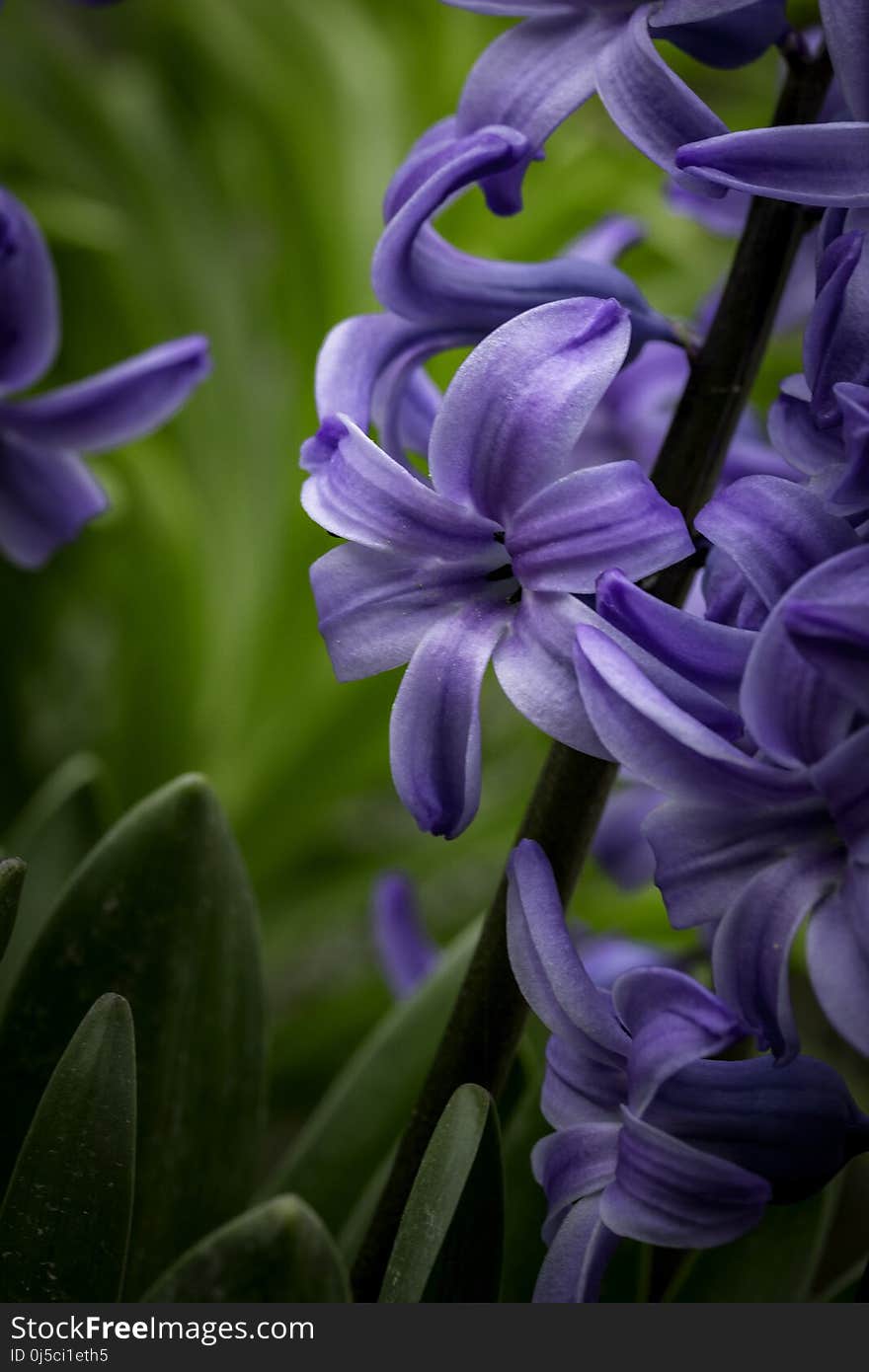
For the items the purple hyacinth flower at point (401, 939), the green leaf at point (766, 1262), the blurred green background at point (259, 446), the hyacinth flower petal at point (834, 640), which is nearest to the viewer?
the hyacinth flower petal at point (834, 640)

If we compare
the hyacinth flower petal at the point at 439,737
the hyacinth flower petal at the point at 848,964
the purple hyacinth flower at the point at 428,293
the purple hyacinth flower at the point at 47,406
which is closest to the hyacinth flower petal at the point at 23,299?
the purple hyacinth flower at the point at 47,406

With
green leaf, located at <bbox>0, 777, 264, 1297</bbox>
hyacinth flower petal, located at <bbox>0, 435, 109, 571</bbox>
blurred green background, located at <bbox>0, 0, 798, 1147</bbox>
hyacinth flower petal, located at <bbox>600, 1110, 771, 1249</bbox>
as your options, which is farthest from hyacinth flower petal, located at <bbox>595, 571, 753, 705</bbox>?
blurred green background, located at <bbox>0, 0, 798, 1147</bbox>

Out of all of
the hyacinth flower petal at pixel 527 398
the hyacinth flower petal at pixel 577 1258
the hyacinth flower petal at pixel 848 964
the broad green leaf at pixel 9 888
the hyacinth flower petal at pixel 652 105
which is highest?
the hyacinth flower petal at pixel 652 105

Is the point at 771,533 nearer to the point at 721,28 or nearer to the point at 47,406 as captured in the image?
the point at 721,28

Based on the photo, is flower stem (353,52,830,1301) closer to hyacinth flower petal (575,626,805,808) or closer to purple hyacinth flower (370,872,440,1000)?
hyacinth flower petal (575,626,805,808)

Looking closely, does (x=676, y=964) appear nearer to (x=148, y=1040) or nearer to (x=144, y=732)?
(x=148, y=1040)

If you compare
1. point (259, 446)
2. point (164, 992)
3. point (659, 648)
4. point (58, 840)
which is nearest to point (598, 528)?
point (659, 648)

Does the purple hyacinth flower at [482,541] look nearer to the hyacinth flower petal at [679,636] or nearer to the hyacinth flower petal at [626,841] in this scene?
the hyacinth flower petal at [679,636]
